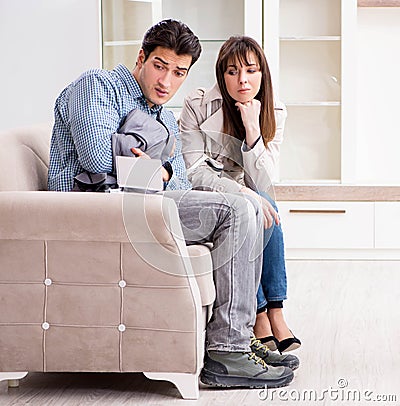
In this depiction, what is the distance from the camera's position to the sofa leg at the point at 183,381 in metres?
2.46

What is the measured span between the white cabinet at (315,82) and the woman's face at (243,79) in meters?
1.80

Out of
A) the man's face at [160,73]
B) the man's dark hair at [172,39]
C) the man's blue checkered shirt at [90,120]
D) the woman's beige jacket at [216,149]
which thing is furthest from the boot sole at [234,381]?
the man's dark hair at [172,39]

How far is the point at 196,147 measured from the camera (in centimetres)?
306

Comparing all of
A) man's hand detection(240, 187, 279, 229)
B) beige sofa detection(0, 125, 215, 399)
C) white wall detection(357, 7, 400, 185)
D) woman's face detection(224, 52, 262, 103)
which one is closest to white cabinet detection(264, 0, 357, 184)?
Answer: white wall detection(357, 7, 400, 185)

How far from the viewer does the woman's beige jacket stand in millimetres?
3031

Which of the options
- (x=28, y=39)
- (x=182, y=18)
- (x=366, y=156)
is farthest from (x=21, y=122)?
(x=366, y=156)

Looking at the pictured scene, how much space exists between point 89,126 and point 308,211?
2.42m

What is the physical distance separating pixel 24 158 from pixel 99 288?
0.55m

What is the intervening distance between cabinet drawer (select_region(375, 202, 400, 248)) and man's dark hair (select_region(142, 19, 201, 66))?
91.6 inches

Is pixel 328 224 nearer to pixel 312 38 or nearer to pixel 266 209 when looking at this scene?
pixel 312 38

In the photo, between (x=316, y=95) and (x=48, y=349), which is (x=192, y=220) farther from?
(x=316, y=95)

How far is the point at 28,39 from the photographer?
199 inches

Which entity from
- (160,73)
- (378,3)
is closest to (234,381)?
(160,73)

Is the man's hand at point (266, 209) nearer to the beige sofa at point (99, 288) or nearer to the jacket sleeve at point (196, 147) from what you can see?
the jacket sleeve at point (196, 147)
